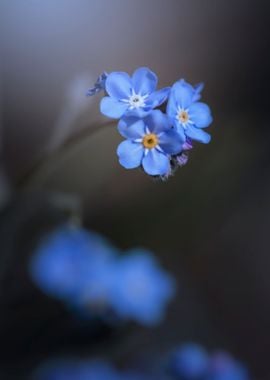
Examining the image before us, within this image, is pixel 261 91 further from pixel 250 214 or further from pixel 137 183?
pixel 137 183

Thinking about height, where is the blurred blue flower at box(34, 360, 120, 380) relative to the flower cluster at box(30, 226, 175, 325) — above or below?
below

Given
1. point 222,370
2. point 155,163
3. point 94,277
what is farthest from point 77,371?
point 155,163

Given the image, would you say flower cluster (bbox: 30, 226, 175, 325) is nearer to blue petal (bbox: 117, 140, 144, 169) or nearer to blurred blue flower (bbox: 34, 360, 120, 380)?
blurred blue flower (bbox: 34, 360, 120, 380)

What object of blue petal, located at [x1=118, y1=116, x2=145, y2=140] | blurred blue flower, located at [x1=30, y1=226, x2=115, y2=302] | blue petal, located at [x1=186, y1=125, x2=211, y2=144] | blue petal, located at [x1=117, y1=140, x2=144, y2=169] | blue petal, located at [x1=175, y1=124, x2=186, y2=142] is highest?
blurred blue flower, located at [x1=30, y1=226, x2=115, y2=302]

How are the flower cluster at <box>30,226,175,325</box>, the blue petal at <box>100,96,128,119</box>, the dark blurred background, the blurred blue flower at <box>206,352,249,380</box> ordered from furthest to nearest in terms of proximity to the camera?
the dark blurred background
the flower cluster at <box>30,226,175,325</box>
the blurred blue flower at <box>206,352,249,380</box>
the blue petal at <box>100,96,128,119</box>

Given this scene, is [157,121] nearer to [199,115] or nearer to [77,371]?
[199,115]

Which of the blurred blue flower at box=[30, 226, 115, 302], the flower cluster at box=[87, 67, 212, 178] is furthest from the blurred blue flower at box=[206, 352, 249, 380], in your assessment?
the flower cluster at box=[87, 67, 212, 178]

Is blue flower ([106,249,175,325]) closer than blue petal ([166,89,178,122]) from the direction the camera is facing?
No
